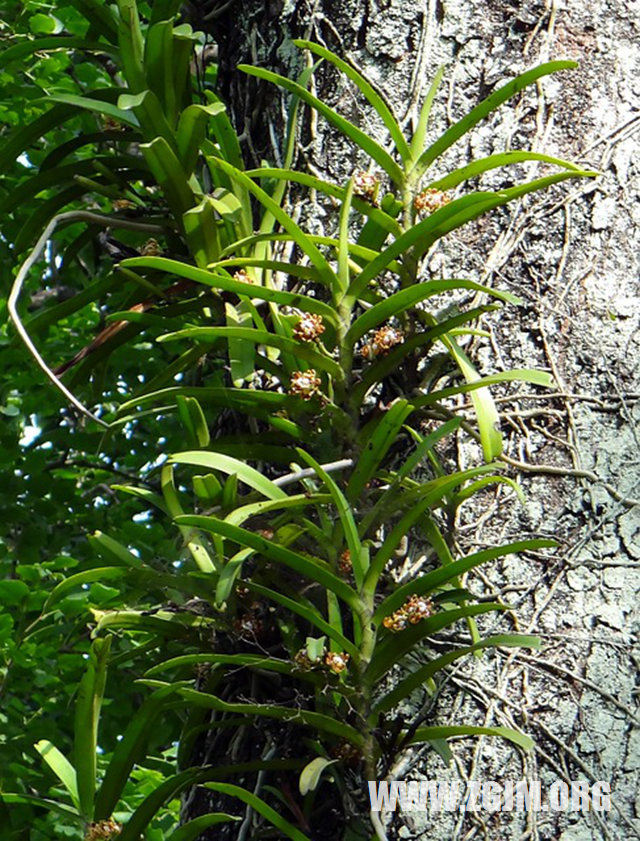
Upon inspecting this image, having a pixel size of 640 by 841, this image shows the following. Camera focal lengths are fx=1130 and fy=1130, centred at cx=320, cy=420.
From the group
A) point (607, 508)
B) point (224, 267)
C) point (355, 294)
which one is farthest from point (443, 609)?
point (224, 267)

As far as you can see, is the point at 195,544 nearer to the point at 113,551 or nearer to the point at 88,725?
the point at 113,551

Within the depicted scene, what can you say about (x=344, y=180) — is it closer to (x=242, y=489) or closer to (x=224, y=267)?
(x=224, y=267)

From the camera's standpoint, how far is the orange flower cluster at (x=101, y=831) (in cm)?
131

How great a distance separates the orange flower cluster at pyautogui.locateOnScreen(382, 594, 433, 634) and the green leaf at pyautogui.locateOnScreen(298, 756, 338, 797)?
0.15 metres

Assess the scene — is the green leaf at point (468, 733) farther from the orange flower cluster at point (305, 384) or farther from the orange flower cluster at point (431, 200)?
the orange flower cluster at point (431, 200)

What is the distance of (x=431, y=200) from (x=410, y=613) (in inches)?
18.5

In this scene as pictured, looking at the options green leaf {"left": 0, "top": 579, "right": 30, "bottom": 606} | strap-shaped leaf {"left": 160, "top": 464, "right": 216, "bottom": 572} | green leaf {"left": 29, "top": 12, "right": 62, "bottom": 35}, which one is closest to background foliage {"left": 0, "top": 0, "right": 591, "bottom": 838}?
strap-shaped leaf {"left": 160, "top": 464, "right": 216, "bottom": 572}

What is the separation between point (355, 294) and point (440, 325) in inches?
4.0

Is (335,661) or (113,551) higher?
(113,551)

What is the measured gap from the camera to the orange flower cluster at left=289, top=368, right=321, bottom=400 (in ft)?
4.10

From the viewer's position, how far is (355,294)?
126 cm

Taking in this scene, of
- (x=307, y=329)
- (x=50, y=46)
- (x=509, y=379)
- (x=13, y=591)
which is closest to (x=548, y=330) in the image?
(x=509, y=379)

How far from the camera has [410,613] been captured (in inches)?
45.0

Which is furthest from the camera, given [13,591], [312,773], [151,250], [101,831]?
[13,591]
